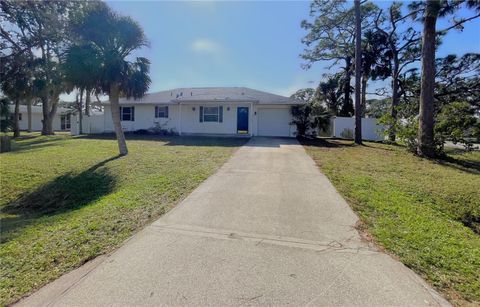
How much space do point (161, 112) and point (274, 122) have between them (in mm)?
8699

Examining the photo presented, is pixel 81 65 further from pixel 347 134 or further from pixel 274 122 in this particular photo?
pixel 347 134

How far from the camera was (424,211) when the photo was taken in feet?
17.9

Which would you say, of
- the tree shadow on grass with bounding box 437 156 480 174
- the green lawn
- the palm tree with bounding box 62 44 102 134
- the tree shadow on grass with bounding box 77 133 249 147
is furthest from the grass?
the tree shadow on grass with bounding box 437 156 480 174

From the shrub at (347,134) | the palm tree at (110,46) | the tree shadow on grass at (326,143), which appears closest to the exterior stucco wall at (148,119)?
the palm tree at (110,46)

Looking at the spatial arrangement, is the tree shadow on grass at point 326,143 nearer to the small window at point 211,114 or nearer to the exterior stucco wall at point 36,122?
the small window at point 211,114

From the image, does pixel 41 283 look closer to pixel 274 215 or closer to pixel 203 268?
pixel 203 268

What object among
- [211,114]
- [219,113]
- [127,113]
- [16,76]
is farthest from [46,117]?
[219,113]

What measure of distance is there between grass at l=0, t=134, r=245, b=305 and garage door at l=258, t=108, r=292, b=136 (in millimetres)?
8802

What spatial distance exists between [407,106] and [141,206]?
47.1ft

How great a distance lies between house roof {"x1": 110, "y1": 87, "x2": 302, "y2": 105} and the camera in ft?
63.1

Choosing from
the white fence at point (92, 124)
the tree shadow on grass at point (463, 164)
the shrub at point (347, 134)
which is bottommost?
the tree shadow on grass at point (463, 164)

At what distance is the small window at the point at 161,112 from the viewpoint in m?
21.6

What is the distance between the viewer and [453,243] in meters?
4.03

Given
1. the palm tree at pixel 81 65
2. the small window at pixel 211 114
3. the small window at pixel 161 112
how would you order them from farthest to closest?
the small window at pixel 161 112
the small window at pixel 211 114
the palm tree at pixel 81 65
